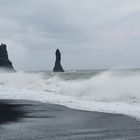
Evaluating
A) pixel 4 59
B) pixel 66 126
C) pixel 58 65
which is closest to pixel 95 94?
pixel 66 126

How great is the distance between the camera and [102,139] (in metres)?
10.5

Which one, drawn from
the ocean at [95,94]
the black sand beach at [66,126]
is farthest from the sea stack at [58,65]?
the black sand beach at [66,126]

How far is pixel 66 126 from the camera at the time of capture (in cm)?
1289

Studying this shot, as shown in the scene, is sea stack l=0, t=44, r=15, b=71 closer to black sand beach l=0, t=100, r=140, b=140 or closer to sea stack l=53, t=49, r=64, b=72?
sea stack l=53, t=49, r=64, b=72

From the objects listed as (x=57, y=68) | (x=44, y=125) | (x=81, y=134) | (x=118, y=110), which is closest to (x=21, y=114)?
(x=44, y=125)

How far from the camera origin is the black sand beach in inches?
434

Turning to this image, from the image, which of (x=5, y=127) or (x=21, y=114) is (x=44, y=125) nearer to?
Answer: (x=5, y=127)

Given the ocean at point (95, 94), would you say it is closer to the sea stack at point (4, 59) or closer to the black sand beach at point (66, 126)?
the black sand beach at point (66, 126)

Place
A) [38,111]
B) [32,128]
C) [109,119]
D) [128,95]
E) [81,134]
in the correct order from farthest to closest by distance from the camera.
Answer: [128,95], [38,111], [109,119], [32,128], [81,134]

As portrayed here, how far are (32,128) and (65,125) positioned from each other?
132 centimetres

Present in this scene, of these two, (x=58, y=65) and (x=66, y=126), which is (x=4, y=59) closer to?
(x=58, y=65)

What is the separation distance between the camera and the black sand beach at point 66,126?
1102 cm

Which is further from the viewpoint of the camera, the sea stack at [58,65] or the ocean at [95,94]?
the sea stack at [58,65]

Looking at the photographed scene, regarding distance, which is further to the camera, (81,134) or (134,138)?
(81,134)
